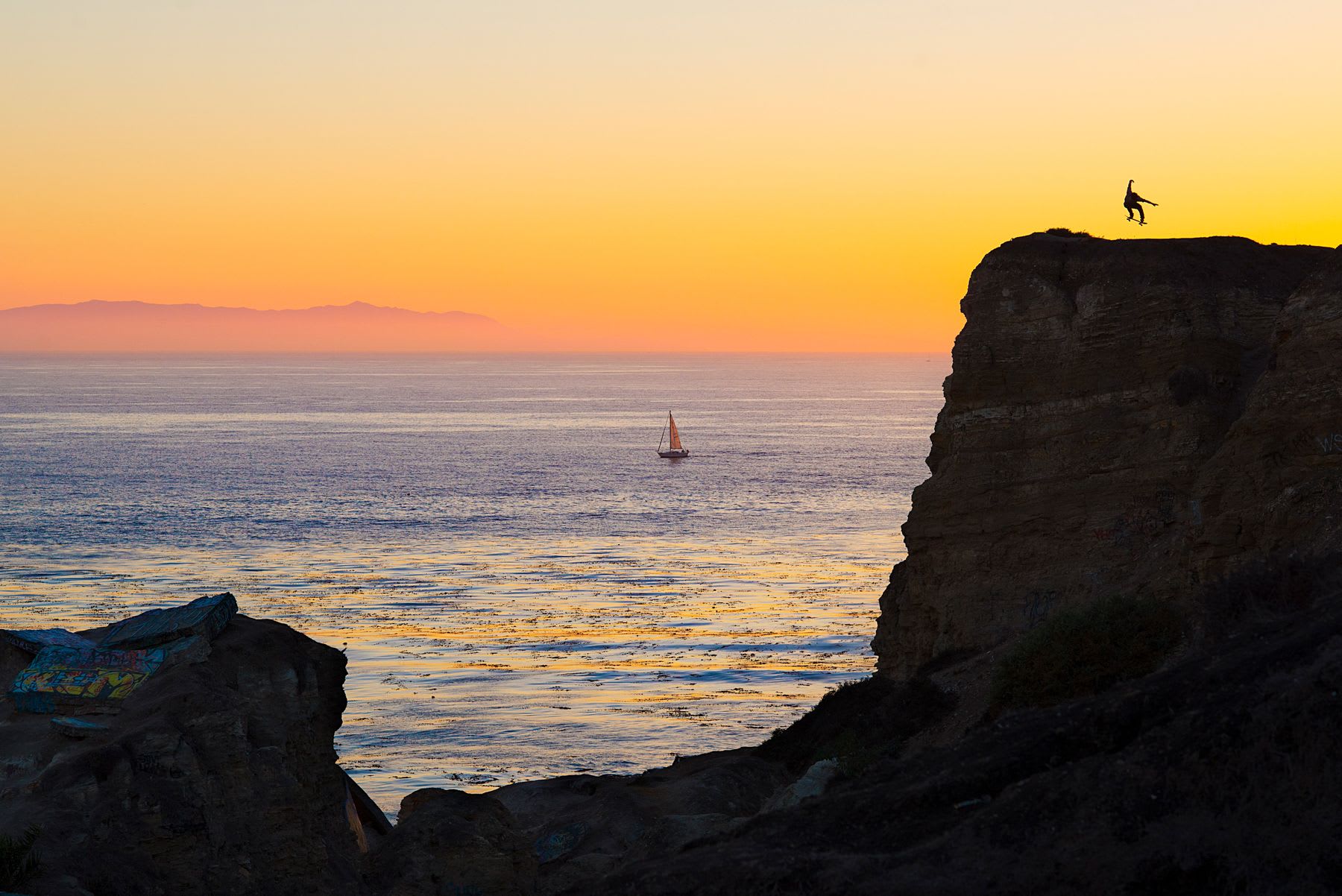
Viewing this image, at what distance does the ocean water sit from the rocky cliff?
1169 cm

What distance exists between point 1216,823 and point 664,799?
22.0 m

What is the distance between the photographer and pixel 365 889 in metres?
24.5

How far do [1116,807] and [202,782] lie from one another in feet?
46.2

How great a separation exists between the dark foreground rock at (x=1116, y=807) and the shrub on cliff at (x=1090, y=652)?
8.83 meters

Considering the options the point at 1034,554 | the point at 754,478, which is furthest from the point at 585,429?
the point at 1034,554

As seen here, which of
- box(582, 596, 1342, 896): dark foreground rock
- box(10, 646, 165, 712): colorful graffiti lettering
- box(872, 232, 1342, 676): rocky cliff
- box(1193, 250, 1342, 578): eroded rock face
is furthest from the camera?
box(872, 232, 1342, 676): rocky cliff

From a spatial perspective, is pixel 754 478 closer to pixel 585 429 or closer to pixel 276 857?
pixel 585 429

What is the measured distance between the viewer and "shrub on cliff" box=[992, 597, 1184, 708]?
→ 27.3 m

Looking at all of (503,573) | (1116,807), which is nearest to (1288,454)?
(1116,807)

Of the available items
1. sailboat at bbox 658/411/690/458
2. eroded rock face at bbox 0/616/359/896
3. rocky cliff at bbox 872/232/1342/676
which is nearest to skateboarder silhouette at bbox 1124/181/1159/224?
rocky cliff at bbox 872/232/1342/676

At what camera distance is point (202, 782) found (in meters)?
22.0

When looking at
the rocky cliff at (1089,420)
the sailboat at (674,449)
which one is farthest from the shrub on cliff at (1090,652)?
the sailboat at (674,449)

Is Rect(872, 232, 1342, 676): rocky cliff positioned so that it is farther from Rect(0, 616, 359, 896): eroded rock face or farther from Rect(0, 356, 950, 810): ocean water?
Rect(0, 616, 359, 896): eroded rock face

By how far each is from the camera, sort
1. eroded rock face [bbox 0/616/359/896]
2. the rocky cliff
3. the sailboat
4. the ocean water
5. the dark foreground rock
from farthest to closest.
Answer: the sailboat < the ocean water < the rocky cliff < eroded rock face [bbox 0/616/359/896] < the dark foreground rock
